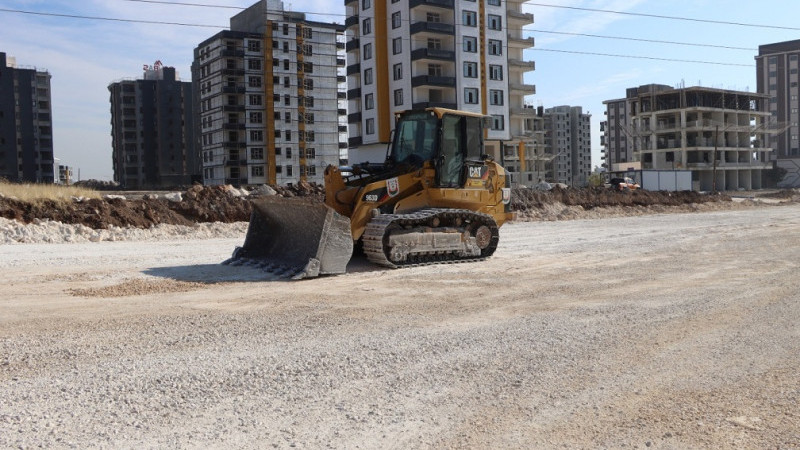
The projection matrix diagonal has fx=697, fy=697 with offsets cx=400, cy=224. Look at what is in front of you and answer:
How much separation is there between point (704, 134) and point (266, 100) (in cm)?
6242

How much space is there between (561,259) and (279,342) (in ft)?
29.4

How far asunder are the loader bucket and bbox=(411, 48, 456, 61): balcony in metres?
56.1

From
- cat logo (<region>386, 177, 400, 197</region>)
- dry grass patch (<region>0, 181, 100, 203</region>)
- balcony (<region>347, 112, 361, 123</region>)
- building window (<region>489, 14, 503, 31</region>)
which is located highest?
building window (<region>489, 14, 503, 31</region>)

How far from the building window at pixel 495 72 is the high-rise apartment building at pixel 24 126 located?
245ft

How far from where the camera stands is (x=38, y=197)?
73.6 ft

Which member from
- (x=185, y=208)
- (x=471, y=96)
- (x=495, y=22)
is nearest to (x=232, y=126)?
(x=471, y=96)

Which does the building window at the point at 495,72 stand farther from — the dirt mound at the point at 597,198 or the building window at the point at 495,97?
the dirt mound at the point at 597,198

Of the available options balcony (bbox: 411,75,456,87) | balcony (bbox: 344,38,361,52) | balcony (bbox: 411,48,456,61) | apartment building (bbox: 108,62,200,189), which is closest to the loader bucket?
balcony (bbox: 411,75,456,87)

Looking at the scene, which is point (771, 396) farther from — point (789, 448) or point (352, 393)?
point (352, 393)

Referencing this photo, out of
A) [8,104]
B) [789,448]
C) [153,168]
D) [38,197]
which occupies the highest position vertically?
[8,104]

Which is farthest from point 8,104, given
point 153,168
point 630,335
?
point 630,335

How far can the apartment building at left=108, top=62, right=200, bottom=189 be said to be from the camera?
418ft

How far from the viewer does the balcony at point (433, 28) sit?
68.4 meters

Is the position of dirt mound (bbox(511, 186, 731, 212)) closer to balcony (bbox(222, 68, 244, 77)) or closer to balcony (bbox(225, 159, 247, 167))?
balcony (bbox(225, 159, 247, 167))
